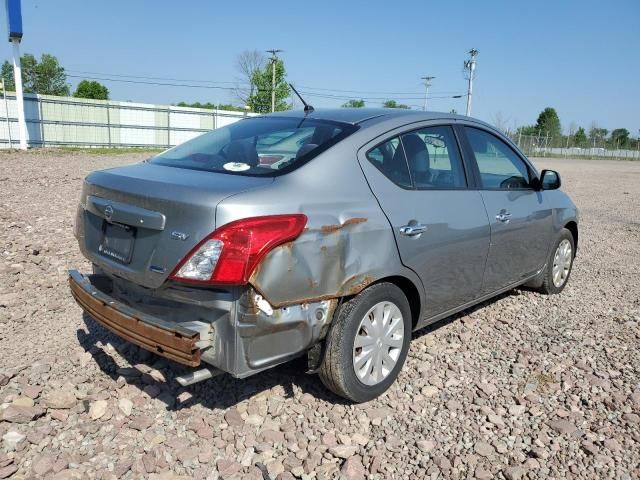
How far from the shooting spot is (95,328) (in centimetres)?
409

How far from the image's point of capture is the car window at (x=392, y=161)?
3.25 meters

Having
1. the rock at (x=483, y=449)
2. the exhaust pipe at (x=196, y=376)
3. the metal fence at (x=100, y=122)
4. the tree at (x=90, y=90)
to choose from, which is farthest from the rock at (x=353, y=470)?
the tree at (x=90, y=90)

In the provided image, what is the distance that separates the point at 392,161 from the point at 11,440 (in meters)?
2.56

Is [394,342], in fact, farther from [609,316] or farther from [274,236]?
[609,316]

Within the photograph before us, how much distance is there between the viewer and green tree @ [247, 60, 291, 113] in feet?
162

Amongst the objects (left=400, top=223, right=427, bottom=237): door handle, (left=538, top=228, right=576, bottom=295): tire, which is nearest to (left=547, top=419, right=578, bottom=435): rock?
(left=400, top=223, right=427, bottom=237): door handle

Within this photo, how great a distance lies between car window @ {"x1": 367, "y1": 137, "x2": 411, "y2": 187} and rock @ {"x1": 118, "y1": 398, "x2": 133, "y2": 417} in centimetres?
197

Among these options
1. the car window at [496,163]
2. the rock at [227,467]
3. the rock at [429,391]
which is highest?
the car window at [496,163]

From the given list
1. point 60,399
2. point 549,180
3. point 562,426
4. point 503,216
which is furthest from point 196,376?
Answer: point 549,180

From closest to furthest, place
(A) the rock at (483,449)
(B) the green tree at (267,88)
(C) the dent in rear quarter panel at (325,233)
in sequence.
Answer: (C) the dent in rear quarter panel at (325,233) < (A) the rock at (483,449) < (B) the green tree at (267,88)

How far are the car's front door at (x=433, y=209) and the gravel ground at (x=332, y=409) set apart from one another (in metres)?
0.61

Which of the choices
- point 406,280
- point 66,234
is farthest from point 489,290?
point 66,234

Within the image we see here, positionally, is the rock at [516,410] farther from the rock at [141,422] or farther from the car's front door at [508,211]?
the rock at [141,422]

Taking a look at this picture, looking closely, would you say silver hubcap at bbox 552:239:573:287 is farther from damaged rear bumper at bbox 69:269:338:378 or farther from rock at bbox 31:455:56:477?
rock at bbox 31:455:56:477
